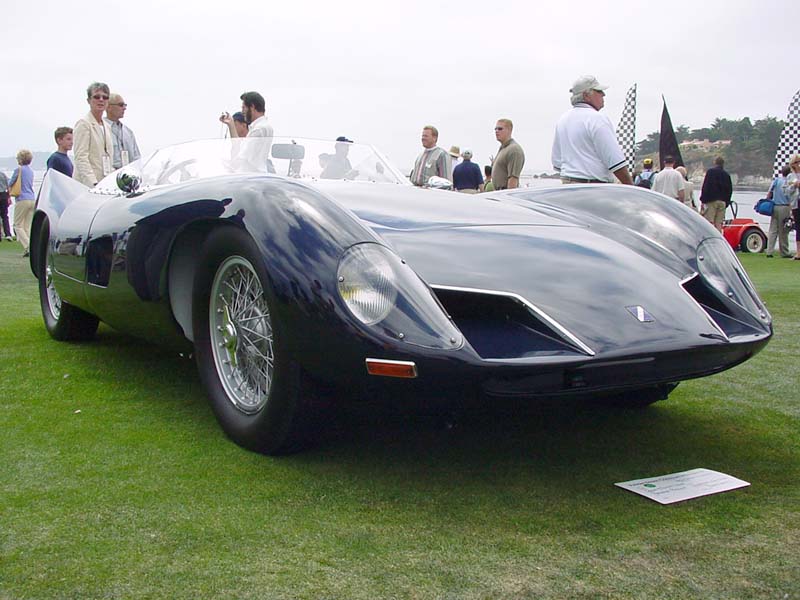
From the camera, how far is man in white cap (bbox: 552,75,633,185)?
5715 millimetres

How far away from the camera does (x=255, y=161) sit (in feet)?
13.2

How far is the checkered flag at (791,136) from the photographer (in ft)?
57.5

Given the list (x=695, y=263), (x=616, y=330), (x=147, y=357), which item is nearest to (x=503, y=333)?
(x=616, y=330)

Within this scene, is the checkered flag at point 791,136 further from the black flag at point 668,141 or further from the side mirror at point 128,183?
the side mirror at point 128,183

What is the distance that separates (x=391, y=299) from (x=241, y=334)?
74 centimetres

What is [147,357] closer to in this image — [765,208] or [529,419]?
[529,419]

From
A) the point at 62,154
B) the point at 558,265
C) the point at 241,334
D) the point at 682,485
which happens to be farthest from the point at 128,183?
the point at 62,154

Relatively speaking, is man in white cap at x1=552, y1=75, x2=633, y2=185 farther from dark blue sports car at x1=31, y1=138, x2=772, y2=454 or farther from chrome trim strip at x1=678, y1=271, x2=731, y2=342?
chrome trim strip at x1=678, y1=271, x2=731, y2=342

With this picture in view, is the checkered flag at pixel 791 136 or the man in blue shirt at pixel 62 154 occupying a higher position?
the checkered flag at pixel 791 136

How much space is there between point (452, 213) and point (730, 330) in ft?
3.23

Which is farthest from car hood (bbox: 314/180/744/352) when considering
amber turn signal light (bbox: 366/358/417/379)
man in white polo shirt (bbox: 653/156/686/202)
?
man in white polo shirt (bbox: 653/156/686/202)

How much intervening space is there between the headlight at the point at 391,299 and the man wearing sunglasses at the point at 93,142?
15.3ft

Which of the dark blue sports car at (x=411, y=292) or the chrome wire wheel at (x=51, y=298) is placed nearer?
the dark blue sports car at (x=411, y=292)

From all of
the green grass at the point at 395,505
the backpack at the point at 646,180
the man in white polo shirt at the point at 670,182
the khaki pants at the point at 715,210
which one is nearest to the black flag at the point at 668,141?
the backpack at the point at 646,180
